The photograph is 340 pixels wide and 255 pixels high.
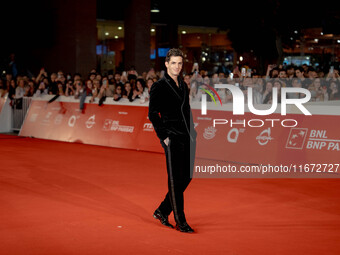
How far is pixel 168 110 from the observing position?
635cm

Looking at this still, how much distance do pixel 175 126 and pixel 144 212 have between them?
5.73 feet

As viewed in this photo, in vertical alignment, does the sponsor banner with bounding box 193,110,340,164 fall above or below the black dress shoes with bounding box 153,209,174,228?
above

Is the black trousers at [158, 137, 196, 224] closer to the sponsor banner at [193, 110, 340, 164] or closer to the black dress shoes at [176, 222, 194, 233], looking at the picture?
the black dress shoes at [176, 222, 194, 233]

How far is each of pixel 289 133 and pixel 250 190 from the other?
2431 mm

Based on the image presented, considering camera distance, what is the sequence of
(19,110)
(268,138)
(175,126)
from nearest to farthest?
(175,126), (268,138), (19,110)

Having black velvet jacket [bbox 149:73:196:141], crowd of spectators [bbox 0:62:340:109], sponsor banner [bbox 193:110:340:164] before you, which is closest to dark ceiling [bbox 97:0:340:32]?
crowd of spectators [bbox 0:62:340:109]

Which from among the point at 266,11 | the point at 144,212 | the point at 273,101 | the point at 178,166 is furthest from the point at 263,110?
the point at 266,11

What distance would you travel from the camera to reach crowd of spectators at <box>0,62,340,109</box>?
13.0 m

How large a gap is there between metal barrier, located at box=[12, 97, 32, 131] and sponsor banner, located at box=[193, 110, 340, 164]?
7414mm

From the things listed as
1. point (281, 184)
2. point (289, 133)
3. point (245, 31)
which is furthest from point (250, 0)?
point (281, 184)

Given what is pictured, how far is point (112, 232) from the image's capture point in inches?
253

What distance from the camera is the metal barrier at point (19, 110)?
1819 cm

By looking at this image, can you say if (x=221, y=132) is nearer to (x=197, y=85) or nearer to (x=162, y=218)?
(x=197, y=85)

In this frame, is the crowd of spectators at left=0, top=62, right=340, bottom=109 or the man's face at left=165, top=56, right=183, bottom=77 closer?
the man's face at left=165, top=56, right=183, bottom=77
